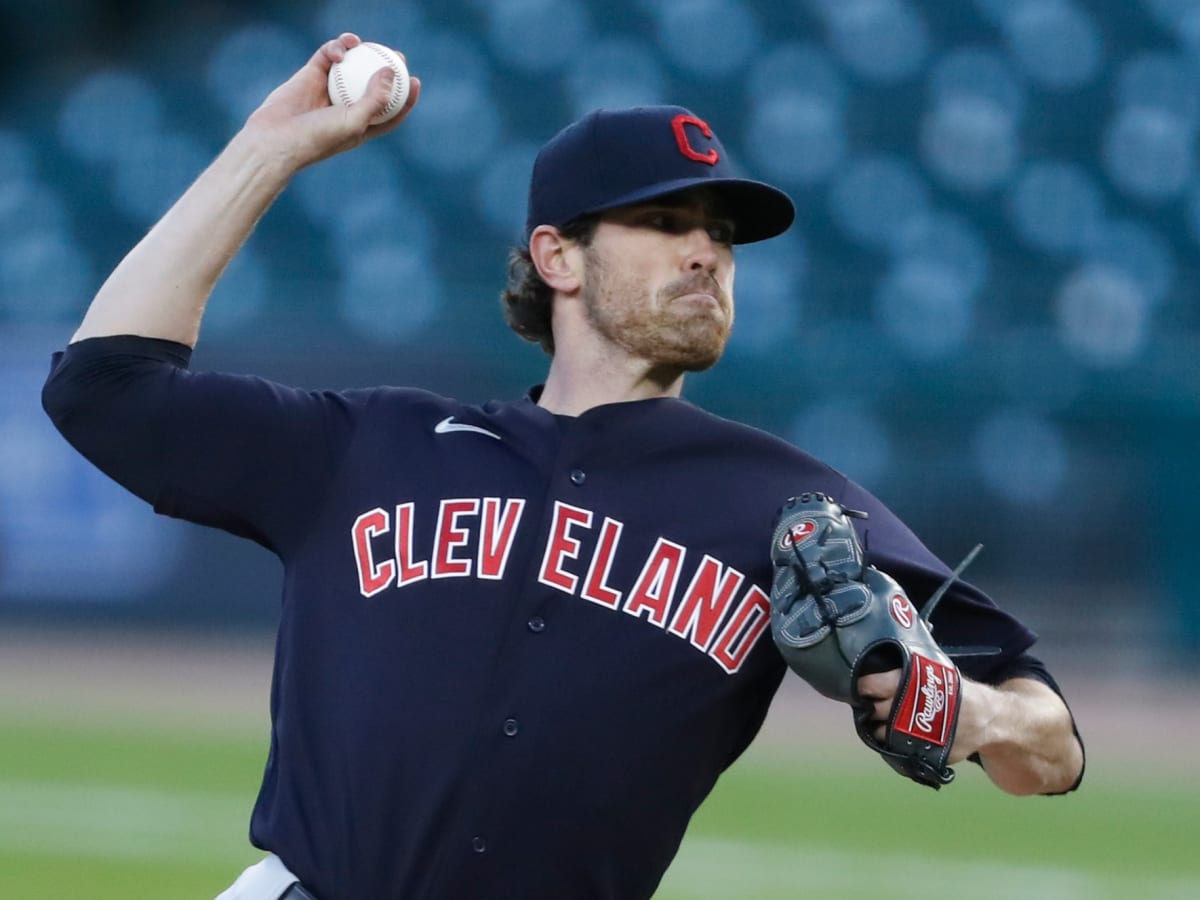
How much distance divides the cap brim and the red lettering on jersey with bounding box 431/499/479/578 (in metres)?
0.56

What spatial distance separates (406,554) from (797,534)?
2.00 feet

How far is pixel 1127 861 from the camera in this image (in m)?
→ 6.32

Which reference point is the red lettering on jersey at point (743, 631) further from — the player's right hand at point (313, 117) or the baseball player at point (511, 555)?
the player's right hand at point (313, 117)

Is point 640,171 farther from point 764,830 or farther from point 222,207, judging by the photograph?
point 764,830

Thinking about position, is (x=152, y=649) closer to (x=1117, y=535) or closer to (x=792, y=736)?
(x=792, y=736)

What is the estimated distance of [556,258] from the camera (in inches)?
117

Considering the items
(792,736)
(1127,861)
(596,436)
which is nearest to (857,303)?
(792,736)

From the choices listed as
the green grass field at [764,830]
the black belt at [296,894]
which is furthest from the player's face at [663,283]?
the green grass field at [764,830]

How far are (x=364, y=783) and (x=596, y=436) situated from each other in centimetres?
67

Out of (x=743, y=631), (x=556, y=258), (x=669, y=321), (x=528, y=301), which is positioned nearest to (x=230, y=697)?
(x=528, y=301)

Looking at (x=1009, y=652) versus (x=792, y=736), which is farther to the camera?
(x=792, y=736)

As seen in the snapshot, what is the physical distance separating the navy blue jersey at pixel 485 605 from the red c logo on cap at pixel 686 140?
0.42 m

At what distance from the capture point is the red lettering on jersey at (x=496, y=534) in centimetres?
261

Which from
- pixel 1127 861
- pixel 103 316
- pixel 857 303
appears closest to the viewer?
pixel 103 316
